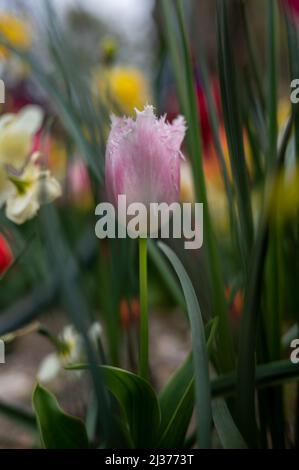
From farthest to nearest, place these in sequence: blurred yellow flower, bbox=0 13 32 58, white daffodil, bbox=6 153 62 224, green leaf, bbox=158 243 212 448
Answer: blurred yellow flower, bbox=0 13 32 58, white daffodil, bbox=6 153 62 224, green leaf, bbox=158 243 212 448

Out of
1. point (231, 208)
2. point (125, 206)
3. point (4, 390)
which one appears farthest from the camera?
point (4, 390)

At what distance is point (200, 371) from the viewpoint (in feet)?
1.09

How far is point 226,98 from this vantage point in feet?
1.22

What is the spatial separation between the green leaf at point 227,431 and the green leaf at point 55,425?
0.09 metres

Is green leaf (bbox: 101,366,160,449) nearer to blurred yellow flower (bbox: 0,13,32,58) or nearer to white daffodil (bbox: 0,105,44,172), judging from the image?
white daffodil (bbox: 0,105,44,172)

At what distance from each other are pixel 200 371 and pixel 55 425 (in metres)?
0.12

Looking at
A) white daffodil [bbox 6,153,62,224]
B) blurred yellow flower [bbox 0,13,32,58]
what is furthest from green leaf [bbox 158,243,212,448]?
blurred yellow flower [bbox 0,13,32,58]

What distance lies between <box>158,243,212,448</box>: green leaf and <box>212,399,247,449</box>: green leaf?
31mm

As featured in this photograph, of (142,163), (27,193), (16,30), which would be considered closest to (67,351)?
(27,193)

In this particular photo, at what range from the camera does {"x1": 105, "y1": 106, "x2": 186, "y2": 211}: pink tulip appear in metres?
0.35

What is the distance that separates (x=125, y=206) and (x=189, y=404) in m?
0.12

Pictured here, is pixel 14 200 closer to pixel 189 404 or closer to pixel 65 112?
pixel 65 112

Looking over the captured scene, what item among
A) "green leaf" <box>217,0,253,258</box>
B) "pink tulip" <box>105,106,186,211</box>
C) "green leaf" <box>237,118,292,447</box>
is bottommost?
"green leaf" <box>237,118,292,447</box>
